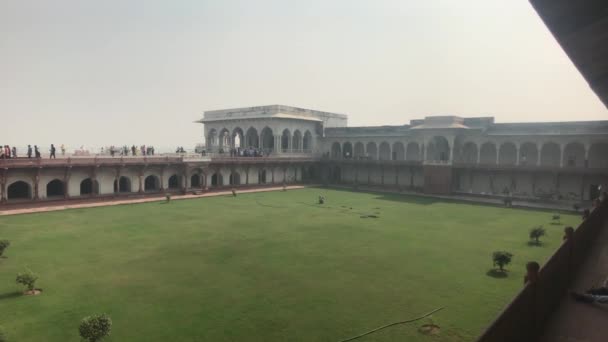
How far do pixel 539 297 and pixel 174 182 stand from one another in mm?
36349

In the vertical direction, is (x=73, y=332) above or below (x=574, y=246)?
below

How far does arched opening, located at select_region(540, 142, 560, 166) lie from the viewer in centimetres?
3609

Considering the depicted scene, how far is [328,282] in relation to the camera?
1277cm

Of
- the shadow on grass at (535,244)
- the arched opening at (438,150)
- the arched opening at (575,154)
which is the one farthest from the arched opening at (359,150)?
the shadow on grass at (535,244)

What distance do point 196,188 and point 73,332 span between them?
29584 mm

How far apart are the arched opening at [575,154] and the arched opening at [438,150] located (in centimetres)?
1051

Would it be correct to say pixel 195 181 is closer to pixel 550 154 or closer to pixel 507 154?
pixel 507 154

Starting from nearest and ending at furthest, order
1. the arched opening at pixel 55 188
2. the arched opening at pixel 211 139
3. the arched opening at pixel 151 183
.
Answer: the arched opening at pixel 55 188
the arched opening at pixel 151 183
the arched opening at pixel 211 139

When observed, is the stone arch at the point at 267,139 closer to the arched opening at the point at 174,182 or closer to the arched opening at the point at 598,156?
the arched opening at the point at 174,182

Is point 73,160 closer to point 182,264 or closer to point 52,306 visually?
point 182,264

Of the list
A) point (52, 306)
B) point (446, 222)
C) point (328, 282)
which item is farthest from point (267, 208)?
point (52, 306)

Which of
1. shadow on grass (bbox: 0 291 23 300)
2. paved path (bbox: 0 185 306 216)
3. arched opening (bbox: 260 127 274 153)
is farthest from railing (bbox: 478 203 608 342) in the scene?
arched opening (bbox: 260 127 274 153)

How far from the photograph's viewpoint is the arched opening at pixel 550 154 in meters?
36.1

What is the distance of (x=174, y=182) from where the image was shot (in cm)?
3819
